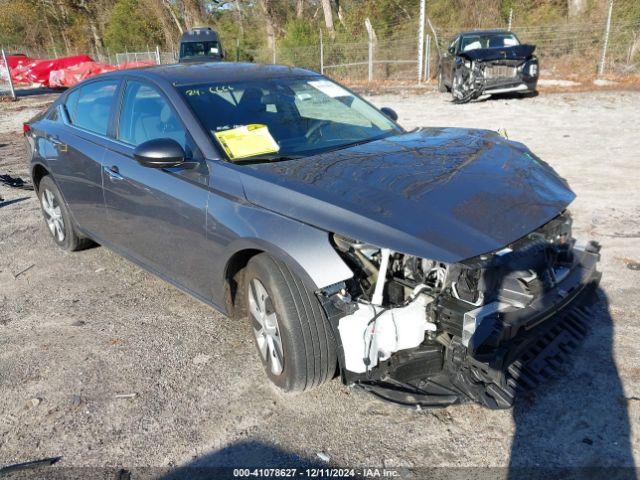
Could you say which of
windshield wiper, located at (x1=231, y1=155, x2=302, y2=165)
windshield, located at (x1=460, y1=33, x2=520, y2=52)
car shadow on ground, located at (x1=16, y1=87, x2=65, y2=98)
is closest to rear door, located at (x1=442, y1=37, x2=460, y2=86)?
windshield, located at (x1=460, y1=33, x2=520, y2=52)

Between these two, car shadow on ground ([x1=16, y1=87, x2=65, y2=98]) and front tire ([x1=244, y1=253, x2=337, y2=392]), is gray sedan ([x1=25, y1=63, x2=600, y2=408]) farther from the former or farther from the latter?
car shadow on ground ([x1=16, y1=87, x2=65, y2=98])

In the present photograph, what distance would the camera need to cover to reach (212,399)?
2.99 m

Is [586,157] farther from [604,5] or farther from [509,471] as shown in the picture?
[604,5]

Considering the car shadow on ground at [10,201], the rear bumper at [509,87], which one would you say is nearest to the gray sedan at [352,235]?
the car shadow on ground at [10,201]

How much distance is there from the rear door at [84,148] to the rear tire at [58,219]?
0.20 meters

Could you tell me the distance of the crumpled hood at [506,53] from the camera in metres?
13.1

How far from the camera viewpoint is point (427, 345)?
2613mm

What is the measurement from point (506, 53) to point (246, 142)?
11.6 meters

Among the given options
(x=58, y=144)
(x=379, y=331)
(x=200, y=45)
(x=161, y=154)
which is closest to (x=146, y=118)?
(x=161, y=154)

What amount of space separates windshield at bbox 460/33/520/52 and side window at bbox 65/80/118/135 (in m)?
11.8

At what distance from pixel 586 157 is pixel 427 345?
6.18 m

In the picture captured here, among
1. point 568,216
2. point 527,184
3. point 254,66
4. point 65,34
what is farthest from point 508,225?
point 65,34

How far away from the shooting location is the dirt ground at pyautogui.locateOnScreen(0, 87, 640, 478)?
2545 mm

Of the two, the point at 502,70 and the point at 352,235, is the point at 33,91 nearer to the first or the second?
the point at 502,70
